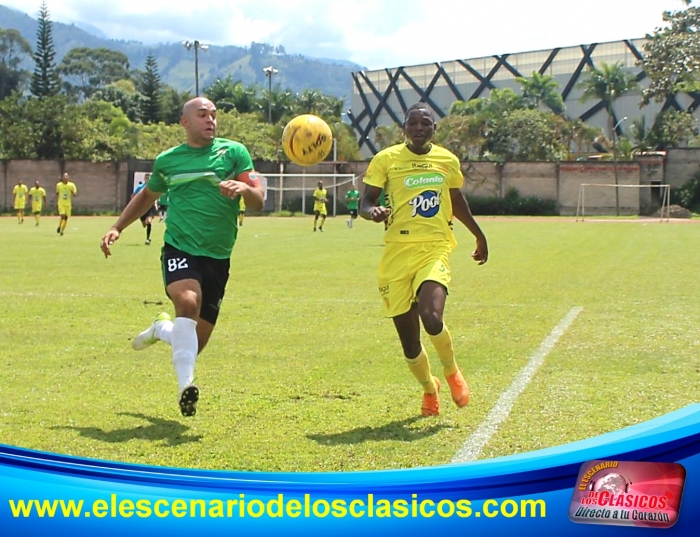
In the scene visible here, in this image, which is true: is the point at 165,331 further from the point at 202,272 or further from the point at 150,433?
the point at 150,433

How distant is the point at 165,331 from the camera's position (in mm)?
6520

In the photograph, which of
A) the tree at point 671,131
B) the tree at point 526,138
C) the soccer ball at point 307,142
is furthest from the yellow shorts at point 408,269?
the tree at point 671,131

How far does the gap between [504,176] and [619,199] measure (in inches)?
281

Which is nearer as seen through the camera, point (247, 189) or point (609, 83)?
point (247, 189)

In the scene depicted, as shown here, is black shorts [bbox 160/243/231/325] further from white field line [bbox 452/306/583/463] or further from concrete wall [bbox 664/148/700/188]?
concrete wall [bbox 664/148/700/188]

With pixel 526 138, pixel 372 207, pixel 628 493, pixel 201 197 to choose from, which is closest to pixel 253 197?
pixel 201 197

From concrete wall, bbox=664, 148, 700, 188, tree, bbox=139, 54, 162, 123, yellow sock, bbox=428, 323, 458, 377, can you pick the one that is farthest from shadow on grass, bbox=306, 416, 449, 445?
tree, bbox=139, 54, 162, 123

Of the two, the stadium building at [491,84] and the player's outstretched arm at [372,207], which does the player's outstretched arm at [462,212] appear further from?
the stadium building at [491,84]

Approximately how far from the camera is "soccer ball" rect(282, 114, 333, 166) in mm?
10906

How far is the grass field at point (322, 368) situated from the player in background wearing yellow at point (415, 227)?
1.21 ft

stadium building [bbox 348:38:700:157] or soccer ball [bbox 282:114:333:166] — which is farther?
stadium building [bbox 348:38:700:157]

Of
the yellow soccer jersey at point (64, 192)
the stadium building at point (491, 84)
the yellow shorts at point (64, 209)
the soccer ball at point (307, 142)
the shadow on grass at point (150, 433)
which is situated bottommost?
the shadow on grass at point (150, 433)

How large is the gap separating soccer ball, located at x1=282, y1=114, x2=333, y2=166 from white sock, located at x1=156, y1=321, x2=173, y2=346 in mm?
4580

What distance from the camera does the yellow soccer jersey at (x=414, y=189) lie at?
21.1 ft
